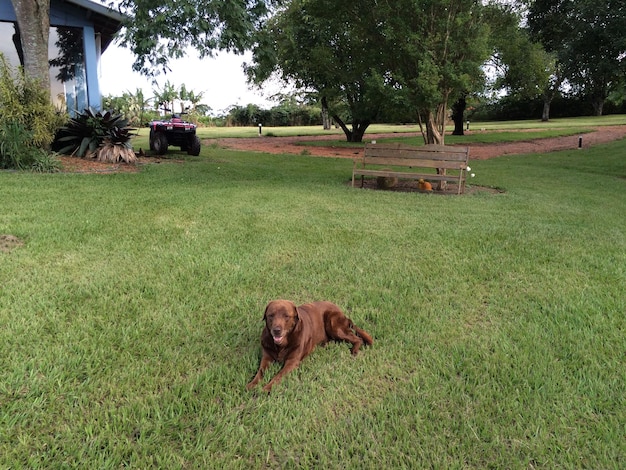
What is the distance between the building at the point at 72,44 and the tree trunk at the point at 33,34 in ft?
7.78

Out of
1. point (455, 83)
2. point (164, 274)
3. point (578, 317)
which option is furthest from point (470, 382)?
point (455, 83)

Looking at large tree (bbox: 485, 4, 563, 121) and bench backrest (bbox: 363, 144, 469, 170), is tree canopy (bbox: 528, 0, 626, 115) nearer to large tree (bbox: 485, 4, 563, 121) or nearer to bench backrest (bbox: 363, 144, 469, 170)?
large tree (bbox: 485, 4, 563, 121)

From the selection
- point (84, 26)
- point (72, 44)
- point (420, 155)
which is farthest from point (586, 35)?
point (72, 44)

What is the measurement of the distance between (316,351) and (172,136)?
12.0m

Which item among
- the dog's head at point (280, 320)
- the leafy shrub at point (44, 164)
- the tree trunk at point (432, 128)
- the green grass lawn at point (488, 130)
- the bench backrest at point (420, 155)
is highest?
the green grass lawn at point (488, 130)

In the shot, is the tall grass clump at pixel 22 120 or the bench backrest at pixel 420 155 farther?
the bench backrest at pixel 420 155

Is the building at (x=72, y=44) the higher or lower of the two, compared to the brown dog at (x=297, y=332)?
higher

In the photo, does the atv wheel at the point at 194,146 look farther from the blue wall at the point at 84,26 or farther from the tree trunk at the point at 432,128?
the tree trunk at the point at 432,128

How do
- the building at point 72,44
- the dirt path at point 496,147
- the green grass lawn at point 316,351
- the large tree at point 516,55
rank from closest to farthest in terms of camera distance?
the green grass lawn at point 316,351 < the building at point 72,44 < the large tree at point 516,55 < the dirt path at point 496,147

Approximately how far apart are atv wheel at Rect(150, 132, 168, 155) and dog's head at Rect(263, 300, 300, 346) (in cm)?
1162

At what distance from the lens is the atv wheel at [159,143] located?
12.5m

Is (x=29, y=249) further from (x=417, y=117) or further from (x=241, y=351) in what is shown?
(x=417, y=117)

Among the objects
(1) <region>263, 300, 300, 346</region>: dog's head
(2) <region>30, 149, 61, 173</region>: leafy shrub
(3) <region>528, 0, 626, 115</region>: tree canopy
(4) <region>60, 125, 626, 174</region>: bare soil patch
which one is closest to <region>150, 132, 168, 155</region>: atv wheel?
(4) <region>60, 125, 626, 174</region>: bare soil patch

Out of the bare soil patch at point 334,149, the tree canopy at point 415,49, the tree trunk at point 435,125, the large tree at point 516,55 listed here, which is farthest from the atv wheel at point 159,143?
the large tree at point 516,55
